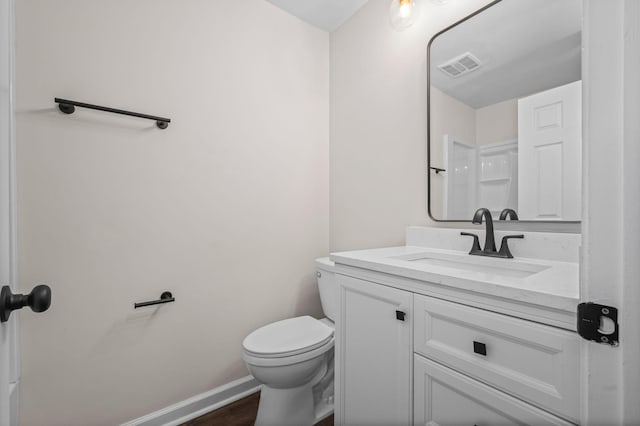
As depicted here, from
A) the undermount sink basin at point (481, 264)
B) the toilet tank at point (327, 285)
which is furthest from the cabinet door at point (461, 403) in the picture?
the toilet tank at point (327, 285)

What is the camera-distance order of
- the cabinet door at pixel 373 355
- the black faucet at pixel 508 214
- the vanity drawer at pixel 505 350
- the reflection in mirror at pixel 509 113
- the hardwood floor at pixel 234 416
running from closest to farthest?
the vanity drawer at pixel 505 350, the cabinet door at pixel 373 355, the reflection in mirror at pixel 509 113, the black faucet at pixel 508 214, the hardwood floor at pixel 234 416

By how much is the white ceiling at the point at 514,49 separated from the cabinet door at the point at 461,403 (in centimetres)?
106

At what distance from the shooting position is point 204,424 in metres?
1.37

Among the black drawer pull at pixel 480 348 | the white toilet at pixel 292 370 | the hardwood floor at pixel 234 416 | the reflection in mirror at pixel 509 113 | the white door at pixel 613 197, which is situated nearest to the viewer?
the white door at pixel 613 197

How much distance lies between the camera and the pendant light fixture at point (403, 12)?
140 centimetres

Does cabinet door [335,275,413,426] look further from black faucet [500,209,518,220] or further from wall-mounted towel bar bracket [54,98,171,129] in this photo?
wall-mounted towel bar bracket [54,98,171,129]

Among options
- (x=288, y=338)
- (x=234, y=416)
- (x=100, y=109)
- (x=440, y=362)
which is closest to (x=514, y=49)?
(x=440, y=362)

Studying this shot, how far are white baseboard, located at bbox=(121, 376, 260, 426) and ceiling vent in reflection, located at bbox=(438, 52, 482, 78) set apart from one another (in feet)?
6.51

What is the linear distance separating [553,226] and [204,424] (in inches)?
70.9

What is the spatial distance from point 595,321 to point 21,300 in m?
1.01

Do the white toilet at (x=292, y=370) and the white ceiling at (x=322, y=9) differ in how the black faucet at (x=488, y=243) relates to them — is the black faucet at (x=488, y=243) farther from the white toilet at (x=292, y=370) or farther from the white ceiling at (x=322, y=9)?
the white ceiling at (x=322, y=9)

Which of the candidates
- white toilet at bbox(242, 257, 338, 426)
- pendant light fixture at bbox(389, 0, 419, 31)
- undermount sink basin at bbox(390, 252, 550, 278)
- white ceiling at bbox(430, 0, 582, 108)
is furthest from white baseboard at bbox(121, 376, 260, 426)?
pendant light fixture at bbox(389, 0, 419, 31)

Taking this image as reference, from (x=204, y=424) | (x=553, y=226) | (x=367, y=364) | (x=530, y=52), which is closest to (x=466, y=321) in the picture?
(x=367, y=364)

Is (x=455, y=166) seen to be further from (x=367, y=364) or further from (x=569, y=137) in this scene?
(x=367, y=364)
